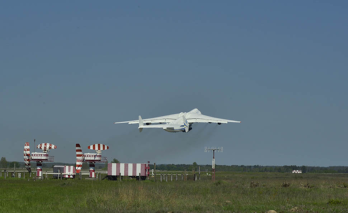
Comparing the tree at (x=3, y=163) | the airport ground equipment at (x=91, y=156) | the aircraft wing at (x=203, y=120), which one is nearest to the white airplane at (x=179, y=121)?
the aircraft wing at (x=203, y=120)

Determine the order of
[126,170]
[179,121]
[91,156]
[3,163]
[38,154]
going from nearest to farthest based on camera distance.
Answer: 1. [126,170]
2. [91,156]
3. [38,154]
4. [179,121]
5. [3,163]

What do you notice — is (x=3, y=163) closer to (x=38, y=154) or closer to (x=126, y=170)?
(x=38, y=154)

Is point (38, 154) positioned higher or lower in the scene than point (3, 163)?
higher

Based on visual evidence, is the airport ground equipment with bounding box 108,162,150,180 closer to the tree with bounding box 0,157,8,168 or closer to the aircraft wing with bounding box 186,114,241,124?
the aircraft wing with bounding box 186,114,241,124

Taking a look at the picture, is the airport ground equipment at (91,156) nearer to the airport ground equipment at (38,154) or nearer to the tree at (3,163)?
the airport ground equipment at (38,154)

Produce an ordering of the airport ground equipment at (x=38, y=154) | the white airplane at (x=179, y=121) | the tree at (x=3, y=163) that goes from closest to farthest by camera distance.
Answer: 1. the airport ground equipment at (x=38, y=154)
2. the white airplane at (x=179, y=121)
3. the tree at (x=3, y=163)

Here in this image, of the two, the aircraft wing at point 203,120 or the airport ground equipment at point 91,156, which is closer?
the airport ground equipment at point 91,156

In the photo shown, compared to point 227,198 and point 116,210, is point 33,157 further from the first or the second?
point 116,210

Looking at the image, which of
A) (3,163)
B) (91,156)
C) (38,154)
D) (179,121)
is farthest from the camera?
(3,163)

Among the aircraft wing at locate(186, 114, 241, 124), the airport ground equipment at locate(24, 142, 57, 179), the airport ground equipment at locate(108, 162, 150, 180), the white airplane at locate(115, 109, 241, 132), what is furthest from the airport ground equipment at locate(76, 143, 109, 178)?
the aircraft wing at locate(186, 114, 241, 124)

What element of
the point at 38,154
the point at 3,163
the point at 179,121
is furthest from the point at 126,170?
the point at 3,163

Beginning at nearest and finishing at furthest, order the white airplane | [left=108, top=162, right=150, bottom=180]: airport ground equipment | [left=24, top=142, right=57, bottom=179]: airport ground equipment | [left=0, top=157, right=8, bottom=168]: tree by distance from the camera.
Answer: [left=108, top=162, right=150, bottom=180]: airport ground equipment, [left=24, top=142, right=57, bottom=179]: airport ground equipment, the white airplane, [left=0, top=157, right=8, bottom=168]: tree

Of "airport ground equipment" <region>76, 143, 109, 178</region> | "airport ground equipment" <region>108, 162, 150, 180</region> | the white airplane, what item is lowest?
"airport ground equipment" <region>108, 162, 150, 180</region>

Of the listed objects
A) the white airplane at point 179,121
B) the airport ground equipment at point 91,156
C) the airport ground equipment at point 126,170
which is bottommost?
the airport ground equipment at point 126,170
